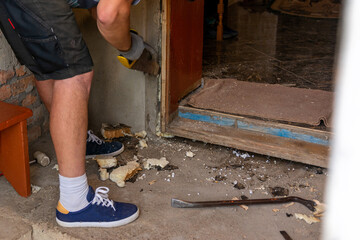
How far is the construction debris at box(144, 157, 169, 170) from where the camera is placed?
105 inches

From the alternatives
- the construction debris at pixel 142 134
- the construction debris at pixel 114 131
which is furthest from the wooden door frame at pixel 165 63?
the construction debris at pixel 114 131

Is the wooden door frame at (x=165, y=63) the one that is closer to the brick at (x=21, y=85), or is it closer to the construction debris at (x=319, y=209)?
the brick at (x=21, y=85)

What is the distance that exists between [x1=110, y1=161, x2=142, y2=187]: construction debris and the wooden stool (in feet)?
1.50

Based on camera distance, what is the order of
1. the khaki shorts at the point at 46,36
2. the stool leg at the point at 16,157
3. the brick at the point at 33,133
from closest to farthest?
1. the khaki shorts at the point at 46,36
2. the stool leg at the point at 16,157
3. the brick at the point at 33,133

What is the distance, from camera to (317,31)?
638 cm

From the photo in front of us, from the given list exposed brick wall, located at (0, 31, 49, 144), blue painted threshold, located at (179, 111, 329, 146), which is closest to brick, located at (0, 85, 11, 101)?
exposed brick wall, located at (0, 31, 49, 144)

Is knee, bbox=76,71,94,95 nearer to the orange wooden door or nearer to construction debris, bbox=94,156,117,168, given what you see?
construction debris, bbox=94,156,117,168

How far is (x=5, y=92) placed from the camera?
259cm

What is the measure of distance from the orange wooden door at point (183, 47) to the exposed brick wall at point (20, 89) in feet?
2.80

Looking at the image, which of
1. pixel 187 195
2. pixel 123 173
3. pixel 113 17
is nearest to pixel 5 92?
pixel 123 173

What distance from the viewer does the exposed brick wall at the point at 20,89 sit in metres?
2.56

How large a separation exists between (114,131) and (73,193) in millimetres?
1035

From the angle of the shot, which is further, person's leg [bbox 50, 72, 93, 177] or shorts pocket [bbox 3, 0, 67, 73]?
person's leg [bbox 50, 72, 93, 177]

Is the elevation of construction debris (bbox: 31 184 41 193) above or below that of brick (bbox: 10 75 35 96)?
below
